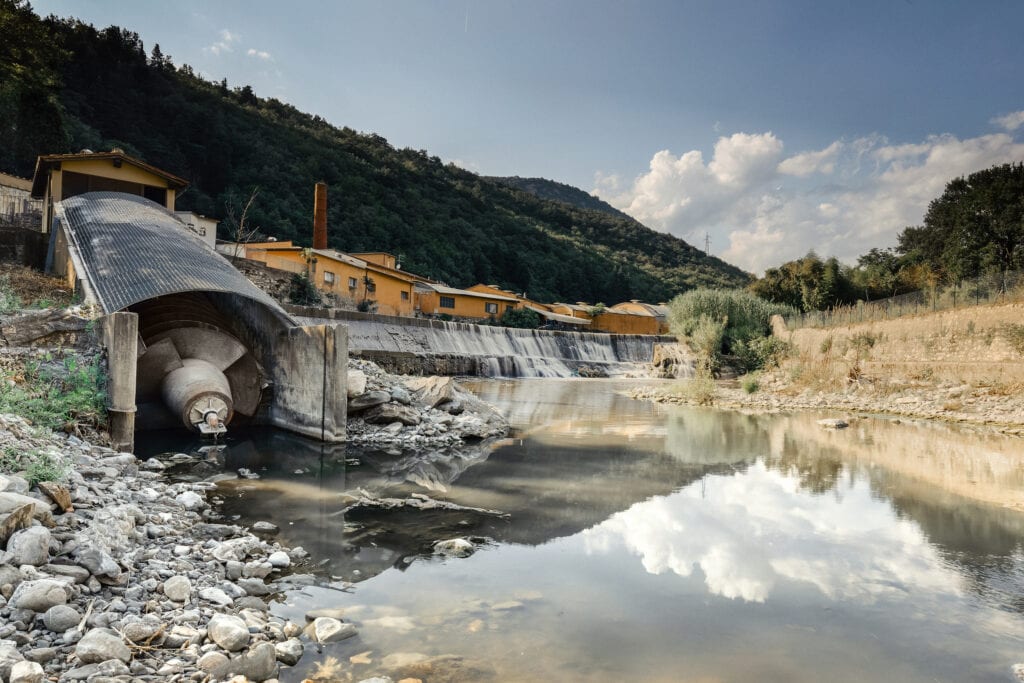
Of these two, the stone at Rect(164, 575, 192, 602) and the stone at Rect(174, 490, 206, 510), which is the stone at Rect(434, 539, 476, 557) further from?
the stone at Rect(174, 490, 206, 510)

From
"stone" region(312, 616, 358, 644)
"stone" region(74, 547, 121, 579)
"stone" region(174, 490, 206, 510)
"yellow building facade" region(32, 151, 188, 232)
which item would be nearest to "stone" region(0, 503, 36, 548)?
"stone" region(74, 547, 121, 579)

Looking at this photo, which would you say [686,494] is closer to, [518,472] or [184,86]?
[518,472]

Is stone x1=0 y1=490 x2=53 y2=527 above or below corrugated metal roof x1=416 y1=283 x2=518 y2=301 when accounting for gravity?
below

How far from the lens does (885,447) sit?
466 inches

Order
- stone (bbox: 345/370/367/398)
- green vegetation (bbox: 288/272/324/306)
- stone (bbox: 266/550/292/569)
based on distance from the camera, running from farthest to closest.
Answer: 1. green vegetation (bbox: 288/272/324/306)
2. stone (bbox: 345/370/367/398)
3. stone (bbox: 266/550/292/569)

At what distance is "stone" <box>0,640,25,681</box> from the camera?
2.76 metres

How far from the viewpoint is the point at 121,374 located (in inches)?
324

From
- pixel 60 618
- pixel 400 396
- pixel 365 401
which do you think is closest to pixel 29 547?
pixel 60 618

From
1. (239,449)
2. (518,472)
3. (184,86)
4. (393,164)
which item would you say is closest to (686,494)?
(518,472)

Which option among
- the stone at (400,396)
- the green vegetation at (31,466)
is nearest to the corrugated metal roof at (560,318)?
the stone at (400,396)

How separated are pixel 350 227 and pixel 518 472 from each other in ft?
190

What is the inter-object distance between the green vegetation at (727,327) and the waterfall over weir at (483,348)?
4.53 meters

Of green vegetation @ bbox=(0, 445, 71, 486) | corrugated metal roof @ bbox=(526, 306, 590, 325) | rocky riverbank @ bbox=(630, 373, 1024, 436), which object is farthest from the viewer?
corrugated metal roof @ bbox=(526, 306, 590, 325)

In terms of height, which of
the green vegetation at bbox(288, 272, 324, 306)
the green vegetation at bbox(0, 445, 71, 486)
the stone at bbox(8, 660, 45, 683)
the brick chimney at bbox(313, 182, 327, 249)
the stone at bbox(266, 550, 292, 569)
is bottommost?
the stone at bbox(266, 550, 292, 569)
